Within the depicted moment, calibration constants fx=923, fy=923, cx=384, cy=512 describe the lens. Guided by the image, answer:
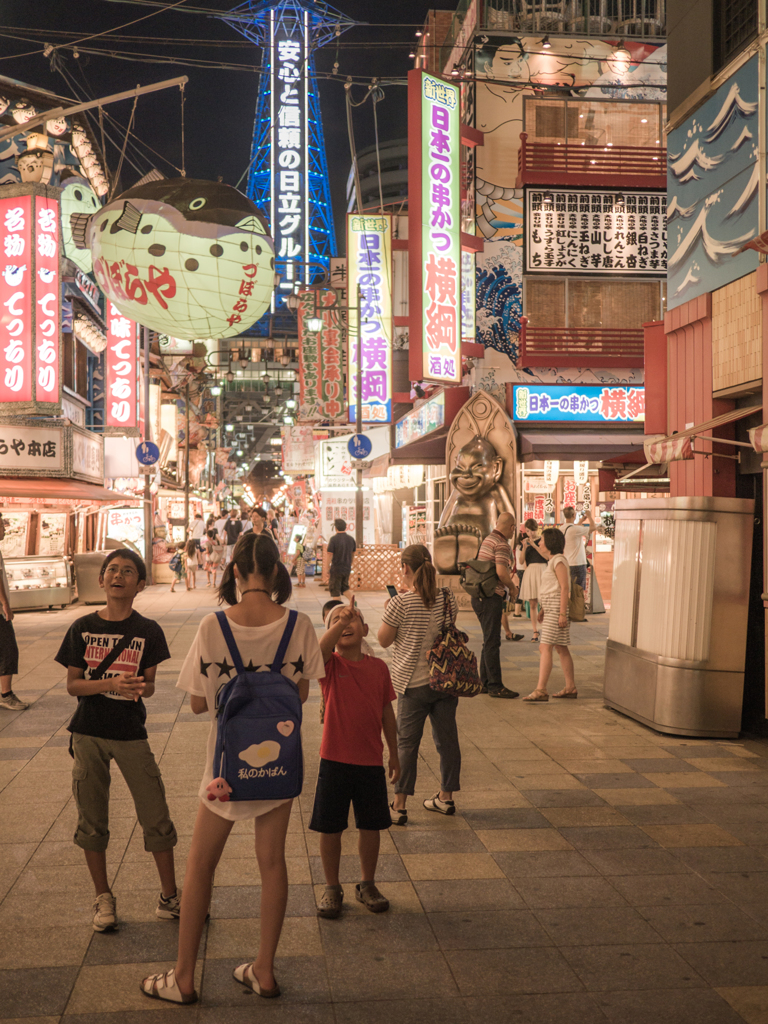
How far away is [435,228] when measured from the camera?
17562mm

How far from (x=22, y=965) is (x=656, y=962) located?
2.68 metres

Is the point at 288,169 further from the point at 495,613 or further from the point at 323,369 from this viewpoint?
the point at 495,613

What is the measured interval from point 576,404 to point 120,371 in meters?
11.3

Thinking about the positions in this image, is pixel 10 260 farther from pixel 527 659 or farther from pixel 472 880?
pixel 472 880

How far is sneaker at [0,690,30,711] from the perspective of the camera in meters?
9.18

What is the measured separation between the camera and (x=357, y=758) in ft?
14.8

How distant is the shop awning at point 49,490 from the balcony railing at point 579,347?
9.84 meters

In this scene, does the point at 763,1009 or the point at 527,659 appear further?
the point at 527,659

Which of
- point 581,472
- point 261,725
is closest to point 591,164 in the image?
point 581,472

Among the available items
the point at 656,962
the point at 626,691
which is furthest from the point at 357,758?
the point at 626,691

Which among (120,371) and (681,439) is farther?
(120,371)

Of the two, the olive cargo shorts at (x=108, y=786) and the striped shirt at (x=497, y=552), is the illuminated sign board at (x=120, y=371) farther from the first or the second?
the olive cargo shorts at (x=108, y=786)

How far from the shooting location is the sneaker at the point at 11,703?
918cm

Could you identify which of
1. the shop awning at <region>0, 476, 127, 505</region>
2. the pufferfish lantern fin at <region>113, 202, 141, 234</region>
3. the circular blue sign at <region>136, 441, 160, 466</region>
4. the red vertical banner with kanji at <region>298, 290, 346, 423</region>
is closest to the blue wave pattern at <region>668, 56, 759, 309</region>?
the pufferfish lantern fin at <region>113, 202, 141, 234</region>
